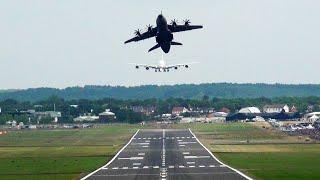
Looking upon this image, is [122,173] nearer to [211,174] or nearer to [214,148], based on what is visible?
[211,174]

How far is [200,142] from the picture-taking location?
156m

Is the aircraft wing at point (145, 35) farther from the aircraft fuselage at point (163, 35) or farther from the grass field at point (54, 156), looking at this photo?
the grass field at point (54, 156)

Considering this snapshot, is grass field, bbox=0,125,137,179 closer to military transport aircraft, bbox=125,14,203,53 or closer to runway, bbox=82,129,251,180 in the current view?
runway, bbox=82,129,251,180

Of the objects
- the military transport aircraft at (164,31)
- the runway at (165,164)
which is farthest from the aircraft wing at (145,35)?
the runway at (165,164)

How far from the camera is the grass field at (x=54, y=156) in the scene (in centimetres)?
9506

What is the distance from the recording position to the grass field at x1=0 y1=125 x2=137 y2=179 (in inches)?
3743

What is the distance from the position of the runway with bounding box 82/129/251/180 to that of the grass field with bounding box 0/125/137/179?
2.16 metres

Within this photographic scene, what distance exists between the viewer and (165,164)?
104438mm

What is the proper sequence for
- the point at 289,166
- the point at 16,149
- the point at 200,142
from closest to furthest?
the point at 289,166 → the point at 16,149 → the point at 200,142

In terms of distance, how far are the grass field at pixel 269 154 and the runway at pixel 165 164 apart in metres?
2.19

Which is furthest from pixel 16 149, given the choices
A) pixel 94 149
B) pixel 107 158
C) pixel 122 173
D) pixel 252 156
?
pixel 122 173

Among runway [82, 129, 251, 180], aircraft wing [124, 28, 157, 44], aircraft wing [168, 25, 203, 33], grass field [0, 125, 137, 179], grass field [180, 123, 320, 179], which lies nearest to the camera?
aircraft wing [168, 25, 203, 33]

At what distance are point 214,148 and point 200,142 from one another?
18667mm

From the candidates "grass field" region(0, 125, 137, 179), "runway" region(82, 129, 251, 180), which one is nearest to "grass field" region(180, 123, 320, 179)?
"runway" region(82, 129, 251, 180)
